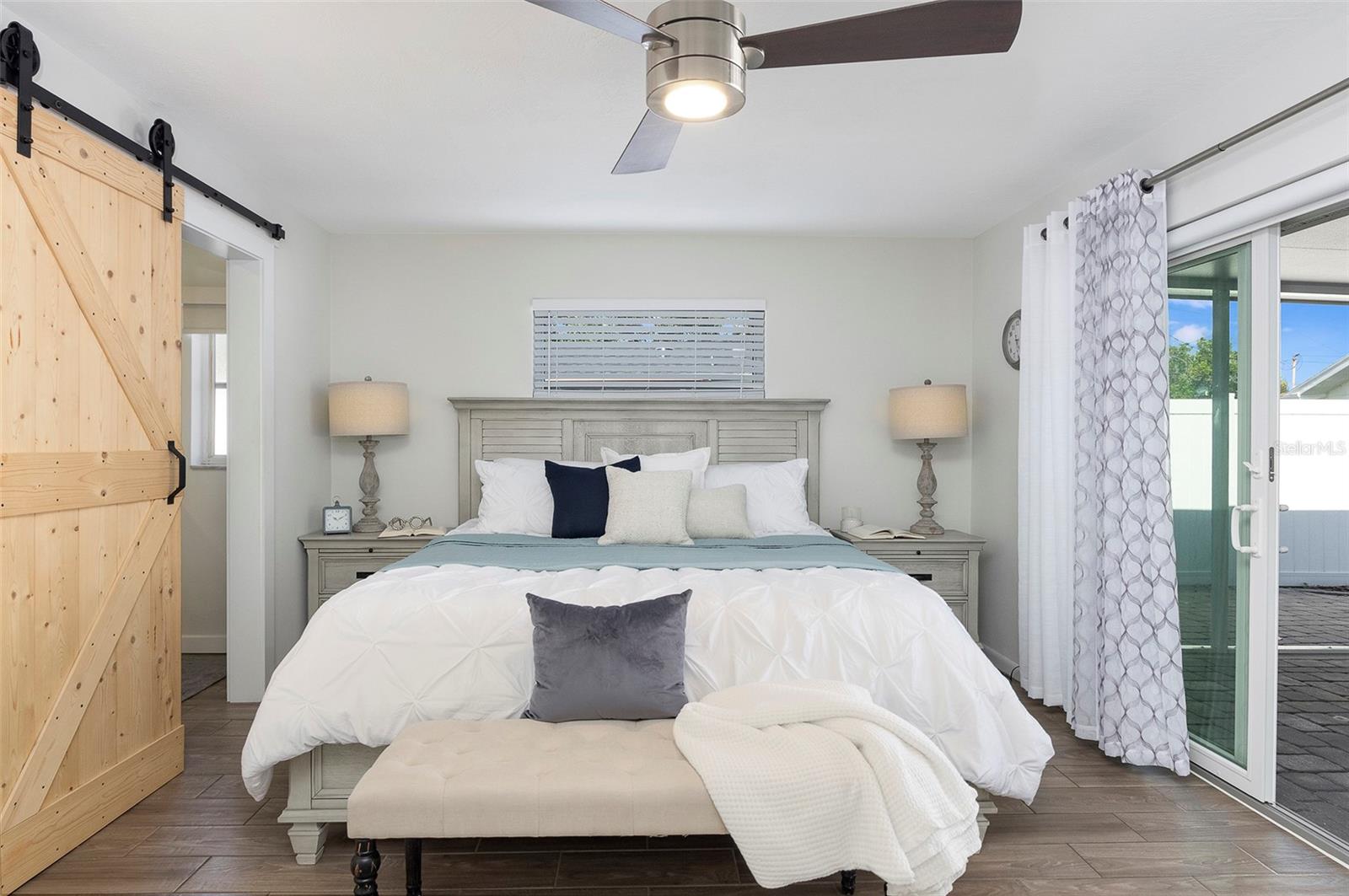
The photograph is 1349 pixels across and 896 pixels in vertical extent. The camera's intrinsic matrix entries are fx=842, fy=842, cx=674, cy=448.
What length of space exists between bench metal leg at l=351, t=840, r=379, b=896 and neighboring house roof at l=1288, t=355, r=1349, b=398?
316cm

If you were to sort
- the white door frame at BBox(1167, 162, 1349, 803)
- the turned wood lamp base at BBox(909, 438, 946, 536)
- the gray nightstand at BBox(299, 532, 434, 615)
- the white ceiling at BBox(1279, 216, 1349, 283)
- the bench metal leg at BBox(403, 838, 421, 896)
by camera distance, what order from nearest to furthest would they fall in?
1. the bench metal leg at BBox(403, 838, 421, 896)
2. the white ceiling at BBox(1279, 216, 1349, 283)
3. the white door frame at BBox(1167, 162, 1349, 803)
4. the gray nightstand at BBox(299, 532, 434, 615)
5. the turned wood lamp base at BBox(909, 438, 946, 536)

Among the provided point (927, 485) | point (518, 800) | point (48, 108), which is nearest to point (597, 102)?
point (48, 108)

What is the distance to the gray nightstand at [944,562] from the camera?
445cm

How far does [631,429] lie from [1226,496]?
300 cm

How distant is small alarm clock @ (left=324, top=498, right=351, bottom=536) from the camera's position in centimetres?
452

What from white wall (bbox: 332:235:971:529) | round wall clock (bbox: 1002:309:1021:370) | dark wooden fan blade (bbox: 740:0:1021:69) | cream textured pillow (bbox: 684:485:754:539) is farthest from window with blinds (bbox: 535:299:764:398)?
dark wooden fan blade (bbox: 740:0:1021:69)

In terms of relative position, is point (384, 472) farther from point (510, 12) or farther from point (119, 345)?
point (510, 12)

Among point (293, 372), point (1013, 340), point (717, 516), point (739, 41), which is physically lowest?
point (717, 516)

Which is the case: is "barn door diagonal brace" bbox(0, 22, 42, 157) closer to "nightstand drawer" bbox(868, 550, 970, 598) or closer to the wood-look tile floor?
the wood-look tile floor

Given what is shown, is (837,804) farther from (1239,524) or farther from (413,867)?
(1239,524)

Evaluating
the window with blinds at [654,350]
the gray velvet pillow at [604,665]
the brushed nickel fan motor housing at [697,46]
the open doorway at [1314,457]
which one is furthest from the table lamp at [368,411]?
the open doorway at [1314,457]

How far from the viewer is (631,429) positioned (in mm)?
5016

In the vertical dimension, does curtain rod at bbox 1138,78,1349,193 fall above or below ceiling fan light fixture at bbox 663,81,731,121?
above

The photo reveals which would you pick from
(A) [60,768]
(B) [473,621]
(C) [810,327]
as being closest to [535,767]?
(B) [473,621]
